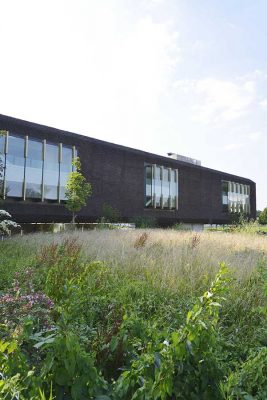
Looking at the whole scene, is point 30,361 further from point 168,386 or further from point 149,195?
point 149,195

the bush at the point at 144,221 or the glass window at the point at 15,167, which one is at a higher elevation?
the glass window at the point at 15,167

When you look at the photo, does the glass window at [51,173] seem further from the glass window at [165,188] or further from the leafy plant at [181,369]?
the leafy plant at [181,369]

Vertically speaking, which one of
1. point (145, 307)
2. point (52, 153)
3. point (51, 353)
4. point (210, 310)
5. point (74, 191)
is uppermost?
point (52, 153)

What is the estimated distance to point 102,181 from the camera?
2609 cm

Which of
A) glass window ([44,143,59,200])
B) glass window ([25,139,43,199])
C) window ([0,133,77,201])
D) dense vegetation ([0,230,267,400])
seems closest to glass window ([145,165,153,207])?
window ([0,133,77,201])

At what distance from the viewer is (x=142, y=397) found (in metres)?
1.92

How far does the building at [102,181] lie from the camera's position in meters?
20.6

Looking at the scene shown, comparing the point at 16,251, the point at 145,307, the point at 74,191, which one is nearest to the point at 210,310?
the point at 145,307

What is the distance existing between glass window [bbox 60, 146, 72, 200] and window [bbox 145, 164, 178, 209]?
8571 millimetres

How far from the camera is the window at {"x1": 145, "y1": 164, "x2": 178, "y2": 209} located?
30.1 meters

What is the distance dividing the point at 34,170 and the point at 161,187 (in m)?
13.3

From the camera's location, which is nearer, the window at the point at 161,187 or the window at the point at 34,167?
the window at the point at 34,167

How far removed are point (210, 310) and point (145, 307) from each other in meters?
1.99

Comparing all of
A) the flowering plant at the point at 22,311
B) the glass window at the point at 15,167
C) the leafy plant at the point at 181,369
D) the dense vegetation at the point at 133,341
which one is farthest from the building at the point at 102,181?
the leafy plant at the point at 181,369
